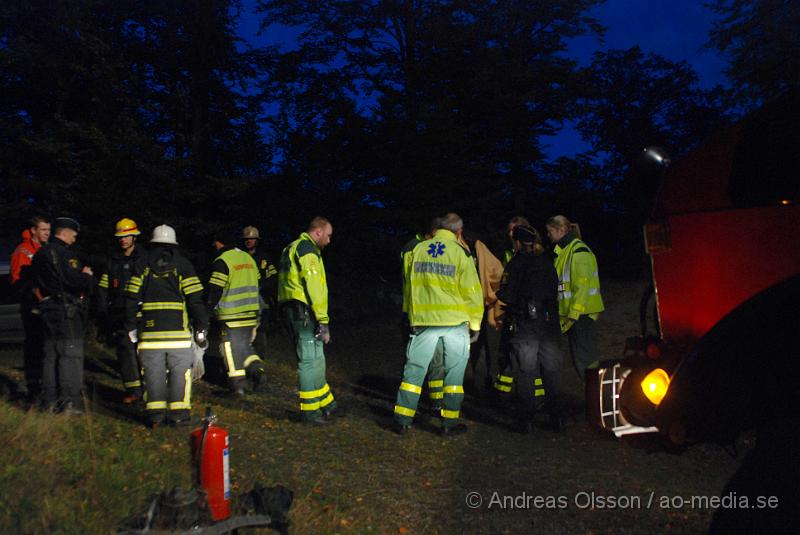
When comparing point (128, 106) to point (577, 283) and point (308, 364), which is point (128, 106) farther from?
point (577, 283)

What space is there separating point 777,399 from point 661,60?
30.1 meters

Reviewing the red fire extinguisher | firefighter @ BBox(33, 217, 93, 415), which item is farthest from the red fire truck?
firefighter @ BBox(33, 217, 93, 415)

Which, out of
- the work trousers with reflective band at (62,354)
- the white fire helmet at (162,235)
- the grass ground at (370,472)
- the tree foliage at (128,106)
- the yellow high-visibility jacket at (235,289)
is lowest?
the grass ground at (370,472)

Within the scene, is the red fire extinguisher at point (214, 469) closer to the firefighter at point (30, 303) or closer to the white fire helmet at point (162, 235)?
the white fire helmet at point (162, 235)

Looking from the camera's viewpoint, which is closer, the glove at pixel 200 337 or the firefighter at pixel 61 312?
the firefighter at pixel 61 312

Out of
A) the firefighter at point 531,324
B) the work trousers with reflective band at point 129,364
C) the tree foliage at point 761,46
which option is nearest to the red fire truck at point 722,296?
the firefighter at point 531,324

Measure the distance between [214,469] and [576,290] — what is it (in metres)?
4.64

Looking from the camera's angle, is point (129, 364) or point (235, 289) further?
point (235, 289)

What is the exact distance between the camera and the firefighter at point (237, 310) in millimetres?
8914

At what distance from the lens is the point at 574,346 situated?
794 centimetres

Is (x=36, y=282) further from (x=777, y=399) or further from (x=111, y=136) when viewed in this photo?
(x=111, y=136)

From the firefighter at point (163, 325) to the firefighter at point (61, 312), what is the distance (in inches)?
22.3

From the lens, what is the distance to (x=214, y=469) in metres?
4.23

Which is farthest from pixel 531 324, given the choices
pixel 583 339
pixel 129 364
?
pixel 129 364
